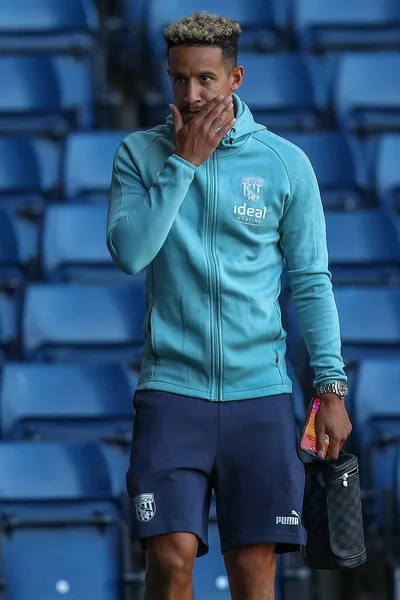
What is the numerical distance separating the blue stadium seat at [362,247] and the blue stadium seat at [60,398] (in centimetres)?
119

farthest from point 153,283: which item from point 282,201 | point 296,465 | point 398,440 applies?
point 398,440

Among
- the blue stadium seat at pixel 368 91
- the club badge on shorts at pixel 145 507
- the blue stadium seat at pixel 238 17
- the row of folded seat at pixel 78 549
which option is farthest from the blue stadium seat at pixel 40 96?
the club badge on shorts at pixel 145 507

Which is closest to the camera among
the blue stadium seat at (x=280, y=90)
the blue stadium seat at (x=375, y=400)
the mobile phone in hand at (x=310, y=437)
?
the mobile phone in hand at (x=310, y=437)

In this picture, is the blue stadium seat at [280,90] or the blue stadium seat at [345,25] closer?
the blue stadium seat at [280,90]

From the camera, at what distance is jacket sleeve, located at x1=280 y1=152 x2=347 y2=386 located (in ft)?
8.81

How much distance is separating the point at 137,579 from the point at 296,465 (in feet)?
4.29

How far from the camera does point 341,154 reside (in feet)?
17.6

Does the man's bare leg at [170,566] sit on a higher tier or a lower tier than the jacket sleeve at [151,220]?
lower

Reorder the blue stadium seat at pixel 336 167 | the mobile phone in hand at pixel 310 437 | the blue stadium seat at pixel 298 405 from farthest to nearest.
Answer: the blue stadium seat at pixel 336 167 → the blue stadium seat at pixel 298 405 → the mobile phone in hand at pixel 310 437

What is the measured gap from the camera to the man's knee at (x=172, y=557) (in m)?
2.51

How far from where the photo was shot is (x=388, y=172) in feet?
17.7

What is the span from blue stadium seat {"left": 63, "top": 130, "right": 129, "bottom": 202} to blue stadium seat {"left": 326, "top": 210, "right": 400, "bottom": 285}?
1.07 m

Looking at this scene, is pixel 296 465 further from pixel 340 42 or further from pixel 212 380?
pixel 340 42

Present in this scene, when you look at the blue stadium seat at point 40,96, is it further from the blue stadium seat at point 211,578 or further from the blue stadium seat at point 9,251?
the blue stadium seat at point 211,578
